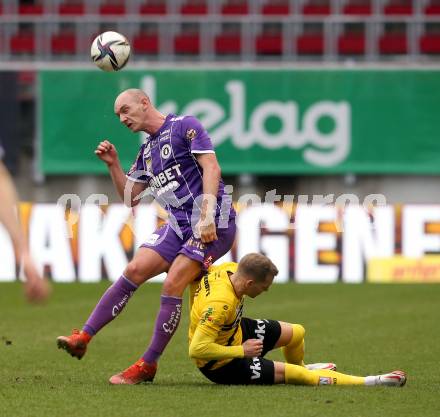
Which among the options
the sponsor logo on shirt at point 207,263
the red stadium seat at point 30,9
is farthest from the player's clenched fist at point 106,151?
the red stadium seat at point 30,9

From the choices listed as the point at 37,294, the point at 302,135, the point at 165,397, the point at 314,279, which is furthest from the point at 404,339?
the point at 302,135

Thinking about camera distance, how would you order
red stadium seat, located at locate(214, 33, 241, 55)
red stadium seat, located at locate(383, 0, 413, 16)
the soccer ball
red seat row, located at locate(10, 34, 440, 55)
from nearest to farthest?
the soccer ball < red seat row, located at locate(10, 34, 440, 55) < red stadium seat, located at locate(214, 33, 241, 55) < red stadium seat, located at locate(383, 0, 413, 16)

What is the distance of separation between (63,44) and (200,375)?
14.6 m

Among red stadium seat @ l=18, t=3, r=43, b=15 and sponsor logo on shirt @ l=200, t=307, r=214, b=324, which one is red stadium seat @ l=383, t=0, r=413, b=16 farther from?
sponsor logo on shirt @ l=200, t=307, r=214, b=324

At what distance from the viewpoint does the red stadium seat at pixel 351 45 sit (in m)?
21.5

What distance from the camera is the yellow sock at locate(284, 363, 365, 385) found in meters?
7.50

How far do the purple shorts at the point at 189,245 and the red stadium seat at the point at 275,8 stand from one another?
52.7 feet

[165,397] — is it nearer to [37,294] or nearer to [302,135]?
[37,294]

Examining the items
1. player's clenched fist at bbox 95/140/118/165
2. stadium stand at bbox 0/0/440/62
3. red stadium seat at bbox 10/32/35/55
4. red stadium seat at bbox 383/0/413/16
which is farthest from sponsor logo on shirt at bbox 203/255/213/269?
red stadium seat at bbox 383/0/413/16

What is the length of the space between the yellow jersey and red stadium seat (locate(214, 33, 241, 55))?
14902 mm

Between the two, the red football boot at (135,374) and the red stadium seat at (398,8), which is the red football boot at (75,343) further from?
the red stadium seat at (398,8)

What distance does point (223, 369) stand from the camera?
7.45m

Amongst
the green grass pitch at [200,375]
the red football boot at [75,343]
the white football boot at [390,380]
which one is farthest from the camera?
the red football boot at [75,343]

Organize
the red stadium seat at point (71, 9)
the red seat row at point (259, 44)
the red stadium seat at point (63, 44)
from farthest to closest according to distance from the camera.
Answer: the red stadium seat at point (71, 9) → the red stadium seat at point (63, 44) → the red seat row at point (259, 44)
